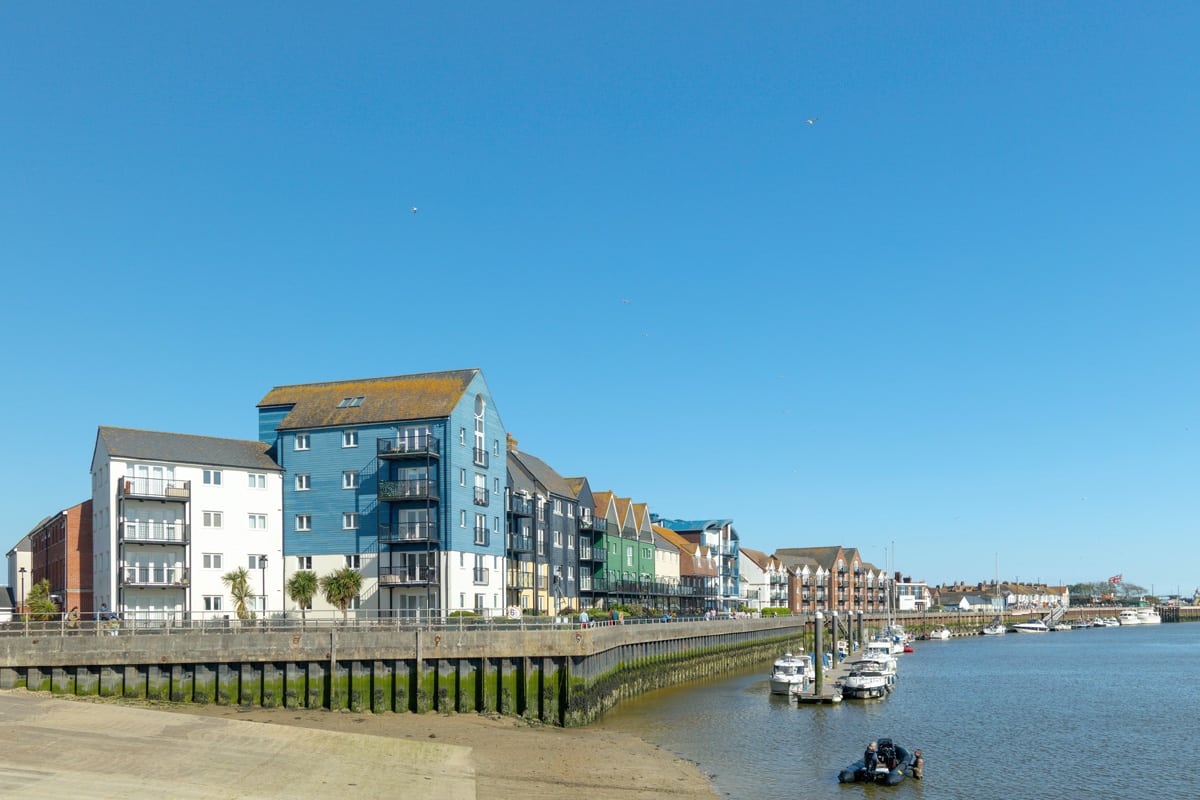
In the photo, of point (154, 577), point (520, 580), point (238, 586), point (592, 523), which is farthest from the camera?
point (592, 523)

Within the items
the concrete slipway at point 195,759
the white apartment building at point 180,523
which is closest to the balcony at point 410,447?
the white apartment building at point 180,523

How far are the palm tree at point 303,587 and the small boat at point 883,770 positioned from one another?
40.0 m

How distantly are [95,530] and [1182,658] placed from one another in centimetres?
11611

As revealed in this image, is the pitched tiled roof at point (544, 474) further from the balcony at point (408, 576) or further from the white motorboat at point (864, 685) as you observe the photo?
the white motorboat at point (864, 685)

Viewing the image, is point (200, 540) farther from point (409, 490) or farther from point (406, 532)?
point (409, 490)

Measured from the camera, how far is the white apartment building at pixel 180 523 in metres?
66.7

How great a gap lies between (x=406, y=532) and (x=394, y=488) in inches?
115

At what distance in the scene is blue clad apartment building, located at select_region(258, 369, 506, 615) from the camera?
71875 millimetres

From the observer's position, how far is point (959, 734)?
55.9m

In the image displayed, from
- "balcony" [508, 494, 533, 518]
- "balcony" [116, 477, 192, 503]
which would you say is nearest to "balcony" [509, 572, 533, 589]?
"balcony" [508, 494, 533, 518]

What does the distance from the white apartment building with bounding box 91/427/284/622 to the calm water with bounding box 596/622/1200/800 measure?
2665 centimetres

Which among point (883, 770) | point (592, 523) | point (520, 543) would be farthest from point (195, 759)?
point (592, 523)

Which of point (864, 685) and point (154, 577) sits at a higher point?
point (154, 577)

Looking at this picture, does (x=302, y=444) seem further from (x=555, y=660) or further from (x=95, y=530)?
(x=555, y=660)
